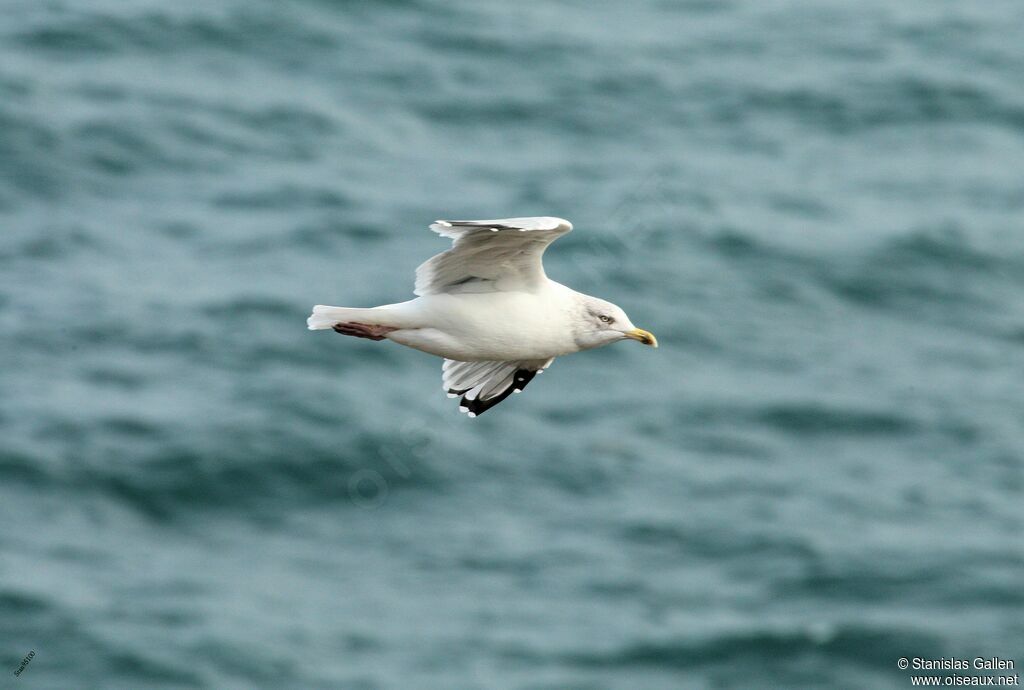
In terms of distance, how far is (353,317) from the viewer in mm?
11586

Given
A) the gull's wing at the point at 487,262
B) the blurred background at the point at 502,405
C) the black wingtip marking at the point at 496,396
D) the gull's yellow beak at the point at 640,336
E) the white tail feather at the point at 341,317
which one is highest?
the gull's wing at the point at 487,262

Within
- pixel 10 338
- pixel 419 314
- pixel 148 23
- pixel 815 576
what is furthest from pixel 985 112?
pixel 419 314

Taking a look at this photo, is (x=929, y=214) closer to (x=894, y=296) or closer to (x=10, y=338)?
(x=894, y=296)

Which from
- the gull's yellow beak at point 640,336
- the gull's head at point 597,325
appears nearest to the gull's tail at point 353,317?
the gull's head at point 597,325

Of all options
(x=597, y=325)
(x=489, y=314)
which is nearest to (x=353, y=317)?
(x=489, y=314)

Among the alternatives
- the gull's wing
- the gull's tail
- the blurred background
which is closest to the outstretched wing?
the gull's wing

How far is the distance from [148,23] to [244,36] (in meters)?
2.62

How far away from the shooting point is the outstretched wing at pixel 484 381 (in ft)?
43.0

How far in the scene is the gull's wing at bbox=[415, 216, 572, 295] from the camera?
11.0 m

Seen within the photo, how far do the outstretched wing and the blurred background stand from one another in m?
18.8

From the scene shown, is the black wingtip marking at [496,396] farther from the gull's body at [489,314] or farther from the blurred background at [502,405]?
the blurred background at [502,405]

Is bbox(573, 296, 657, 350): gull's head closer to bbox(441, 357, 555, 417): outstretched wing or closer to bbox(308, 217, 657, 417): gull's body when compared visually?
bbox(308, 217, 657, 417): gull's body

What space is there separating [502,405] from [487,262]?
25.1 meters

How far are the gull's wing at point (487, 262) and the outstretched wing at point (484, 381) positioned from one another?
135 centimetres
